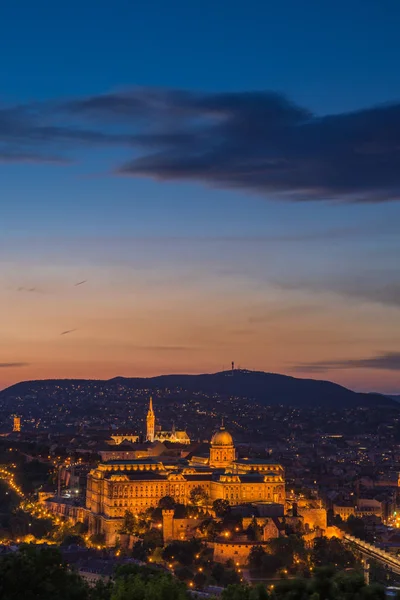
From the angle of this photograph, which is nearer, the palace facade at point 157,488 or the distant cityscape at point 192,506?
the distant cityscape at point 192,506

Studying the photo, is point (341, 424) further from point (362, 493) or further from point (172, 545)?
point (172, 545)

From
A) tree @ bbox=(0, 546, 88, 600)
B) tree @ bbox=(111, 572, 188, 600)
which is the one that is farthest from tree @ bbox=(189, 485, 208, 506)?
tree @ bbox=(111, 572, 188, 600)

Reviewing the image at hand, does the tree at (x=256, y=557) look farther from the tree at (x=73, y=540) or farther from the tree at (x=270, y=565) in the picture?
the tree at (x=73, y=540)

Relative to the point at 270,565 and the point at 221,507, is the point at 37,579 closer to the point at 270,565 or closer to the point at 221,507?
the point at 270,565

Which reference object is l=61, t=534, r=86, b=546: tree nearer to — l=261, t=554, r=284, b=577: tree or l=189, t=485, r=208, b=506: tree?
l=189, t=485, r=208, b=506: tree

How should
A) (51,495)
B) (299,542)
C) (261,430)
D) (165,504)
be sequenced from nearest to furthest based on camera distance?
(299,542) → (165,504) → (51,495) → (261,430)

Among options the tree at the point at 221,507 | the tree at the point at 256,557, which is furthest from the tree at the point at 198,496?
the tree at the point at 256,557

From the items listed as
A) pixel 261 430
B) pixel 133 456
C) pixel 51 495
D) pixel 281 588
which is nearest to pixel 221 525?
pixel 51 495
